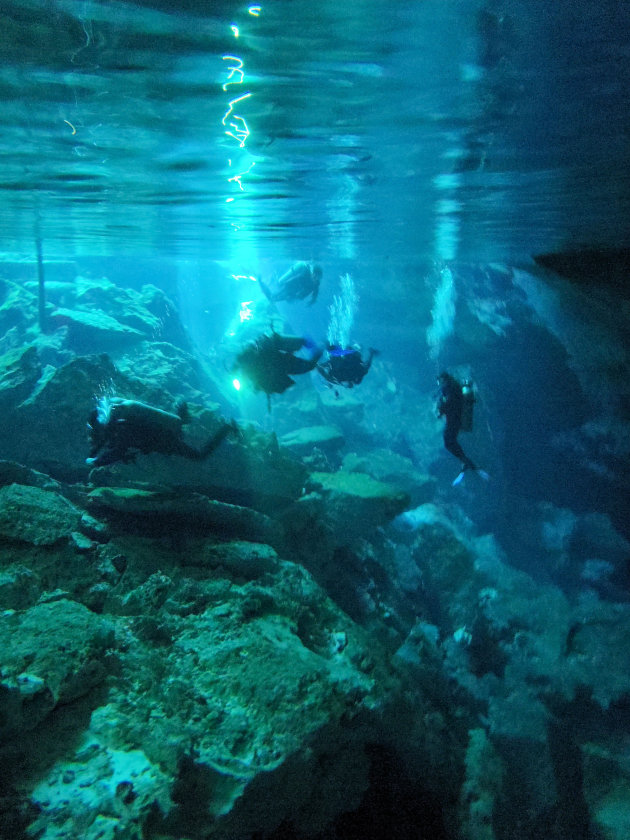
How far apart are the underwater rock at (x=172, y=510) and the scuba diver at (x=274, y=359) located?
73.4 inches

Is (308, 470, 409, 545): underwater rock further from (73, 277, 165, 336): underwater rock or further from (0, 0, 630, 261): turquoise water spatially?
(73, 277, 165, 336): underwater rock

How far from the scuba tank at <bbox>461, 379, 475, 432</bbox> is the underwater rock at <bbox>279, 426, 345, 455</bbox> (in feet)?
30.5

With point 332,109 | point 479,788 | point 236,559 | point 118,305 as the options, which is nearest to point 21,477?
point 236,559

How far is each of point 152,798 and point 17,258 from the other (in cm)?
4191

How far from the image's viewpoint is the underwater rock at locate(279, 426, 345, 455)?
15943mm

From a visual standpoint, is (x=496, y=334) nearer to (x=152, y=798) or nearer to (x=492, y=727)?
(x=492, y=727)

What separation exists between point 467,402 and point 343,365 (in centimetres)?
178

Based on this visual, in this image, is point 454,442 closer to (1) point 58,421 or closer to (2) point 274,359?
(2) point 274,359

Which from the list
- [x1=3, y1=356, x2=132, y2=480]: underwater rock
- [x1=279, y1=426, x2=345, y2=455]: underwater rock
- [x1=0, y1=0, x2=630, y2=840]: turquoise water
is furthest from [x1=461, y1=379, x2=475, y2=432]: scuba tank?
[x1=279, y1=426, x2=345, y2=455]: underwater rock

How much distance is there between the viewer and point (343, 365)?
246 inches

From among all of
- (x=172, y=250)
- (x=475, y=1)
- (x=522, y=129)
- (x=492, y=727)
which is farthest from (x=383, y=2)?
(x=172, y=250)

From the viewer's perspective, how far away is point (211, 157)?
1007cm

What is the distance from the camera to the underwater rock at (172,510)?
5812mm

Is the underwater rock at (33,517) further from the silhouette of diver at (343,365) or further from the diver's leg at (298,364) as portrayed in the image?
the silhouette of diver at (343,365)
